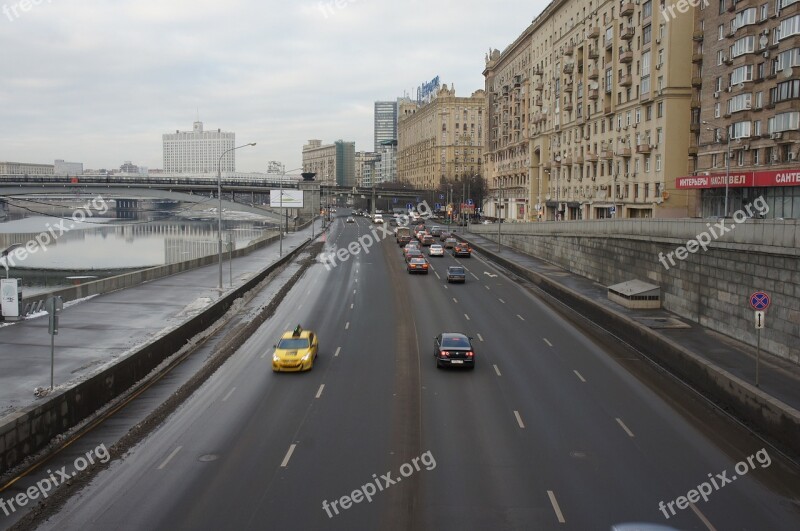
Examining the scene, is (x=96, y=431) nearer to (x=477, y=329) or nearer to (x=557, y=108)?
(x=477, y=329)

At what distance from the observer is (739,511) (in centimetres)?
1313

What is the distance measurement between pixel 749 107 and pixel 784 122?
3.87 metres

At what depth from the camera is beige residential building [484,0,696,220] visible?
59281mm

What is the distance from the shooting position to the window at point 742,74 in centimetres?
4791

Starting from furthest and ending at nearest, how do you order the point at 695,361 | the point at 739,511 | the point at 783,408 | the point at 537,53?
1. the point at 537,53
2. the point at 695,361
3. the point at 783,408
4. the point at 739,511

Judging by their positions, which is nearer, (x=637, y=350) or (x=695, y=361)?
(x=695, y=361)

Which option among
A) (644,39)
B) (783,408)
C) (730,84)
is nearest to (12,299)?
(783,408)

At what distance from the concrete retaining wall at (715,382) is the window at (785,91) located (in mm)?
21940

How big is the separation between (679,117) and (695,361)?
42.4 metres

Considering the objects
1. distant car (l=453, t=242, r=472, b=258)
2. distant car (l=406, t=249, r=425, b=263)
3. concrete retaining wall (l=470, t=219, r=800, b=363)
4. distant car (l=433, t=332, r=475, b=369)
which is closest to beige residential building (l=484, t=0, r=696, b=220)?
distant car (l=453, t=242, r=472, b=258)

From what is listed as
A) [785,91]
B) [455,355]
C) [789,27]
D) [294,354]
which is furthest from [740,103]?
[294,354]

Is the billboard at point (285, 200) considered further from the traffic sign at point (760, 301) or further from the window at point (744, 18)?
the traffic sign at point (760, 301)

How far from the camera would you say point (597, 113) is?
75312mm

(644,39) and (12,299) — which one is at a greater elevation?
(644,39)
